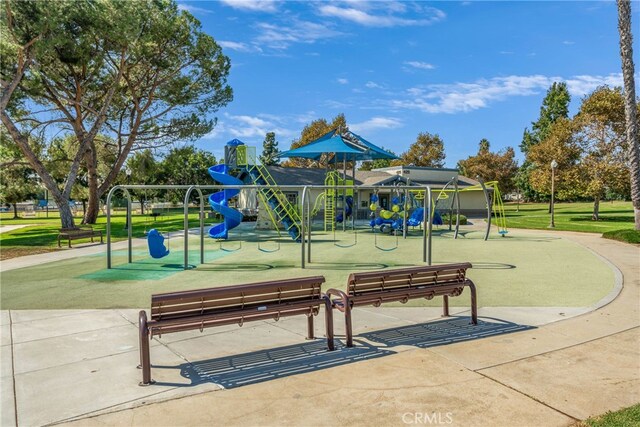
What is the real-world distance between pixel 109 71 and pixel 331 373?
30785mm

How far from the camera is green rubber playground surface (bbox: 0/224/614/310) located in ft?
27.2

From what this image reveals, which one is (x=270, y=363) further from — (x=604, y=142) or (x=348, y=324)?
(x=604, y=142)

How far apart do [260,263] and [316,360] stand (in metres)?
7.94

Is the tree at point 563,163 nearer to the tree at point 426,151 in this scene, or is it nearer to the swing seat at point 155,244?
the tree at point 426,151

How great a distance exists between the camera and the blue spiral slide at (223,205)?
61.5 ft

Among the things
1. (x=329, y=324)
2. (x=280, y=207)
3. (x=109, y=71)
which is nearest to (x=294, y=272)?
(x=329, y=324)

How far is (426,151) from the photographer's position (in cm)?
6438

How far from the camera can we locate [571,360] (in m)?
4.93

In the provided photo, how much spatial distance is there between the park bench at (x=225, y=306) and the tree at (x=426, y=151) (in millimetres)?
60431

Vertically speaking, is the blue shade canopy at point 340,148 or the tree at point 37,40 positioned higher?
the tree at point 37,40

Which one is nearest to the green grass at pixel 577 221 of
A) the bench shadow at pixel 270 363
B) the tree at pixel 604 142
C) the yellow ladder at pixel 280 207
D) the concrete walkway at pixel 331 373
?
the tree at pixel 604 142

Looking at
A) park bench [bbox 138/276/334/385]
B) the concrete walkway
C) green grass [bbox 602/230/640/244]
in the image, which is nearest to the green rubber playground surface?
the concrete walkway

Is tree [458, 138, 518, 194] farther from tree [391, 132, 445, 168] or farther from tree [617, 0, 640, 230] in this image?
tree [617, 0, 640, 230]

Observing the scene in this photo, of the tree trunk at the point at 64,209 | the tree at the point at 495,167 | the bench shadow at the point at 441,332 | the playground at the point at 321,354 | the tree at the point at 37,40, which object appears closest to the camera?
the playground at the point at 321,354
